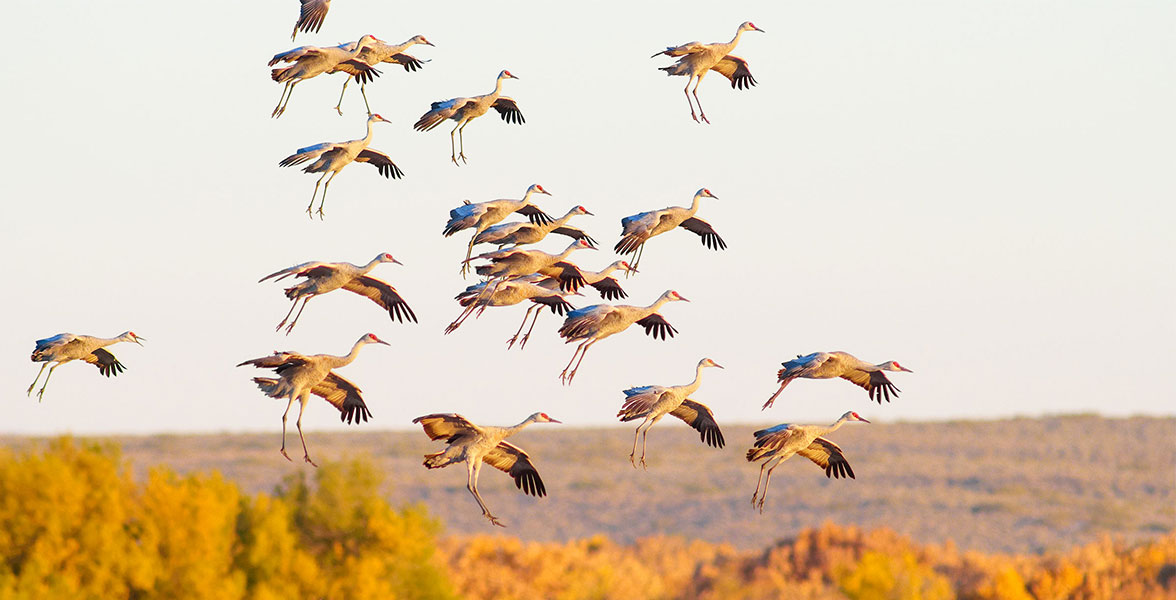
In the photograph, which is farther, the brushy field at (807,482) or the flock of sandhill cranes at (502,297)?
the brushy field at (807,482)

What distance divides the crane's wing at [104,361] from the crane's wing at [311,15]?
14.6ft

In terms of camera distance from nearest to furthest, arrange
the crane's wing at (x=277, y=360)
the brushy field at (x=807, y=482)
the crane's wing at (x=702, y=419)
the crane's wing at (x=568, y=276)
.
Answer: the crane's wing at (x=277, y=360), the crane's wing at (x=702, y=419), the crane's wing at (x=568, y=276), the brushy field at (x=807, y=482)

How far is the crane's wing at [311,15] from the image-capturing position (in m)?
19.2

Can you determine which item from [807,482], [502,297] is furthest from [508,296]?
[807,482]

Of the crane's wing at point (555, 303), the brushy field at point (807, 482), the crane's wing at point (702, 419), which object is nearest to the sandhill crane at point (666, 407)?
the crane's wing at point (702, 419)

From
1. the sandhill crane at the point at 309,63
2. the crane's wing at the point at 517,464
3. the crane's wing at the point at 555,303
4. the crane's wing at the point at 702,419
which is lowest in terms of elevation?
the crane's wing at the point at 517,464

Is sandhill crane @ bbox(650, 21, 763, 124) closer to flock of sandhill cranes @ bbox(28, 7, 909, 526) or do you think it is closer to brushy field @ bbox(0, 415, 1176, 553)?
flock of sandhill cranes @ bbox(28, 7, 909, 526)

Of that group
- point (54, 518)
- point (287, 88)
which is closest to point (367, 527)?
point (54, 518)

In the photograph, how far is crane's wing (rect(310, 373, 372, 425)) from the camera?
1816 cm

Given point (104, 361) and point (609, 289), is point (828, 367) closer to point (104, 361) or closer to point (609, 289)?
point (609, 289)

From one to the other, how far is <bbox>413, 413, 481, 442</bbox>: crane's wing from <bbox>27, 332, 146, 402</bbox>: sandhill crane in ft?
15.4

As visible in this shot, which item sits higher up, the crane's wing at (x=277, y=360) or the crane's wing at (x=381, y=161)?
the crane's wing at (x=381, y=161)

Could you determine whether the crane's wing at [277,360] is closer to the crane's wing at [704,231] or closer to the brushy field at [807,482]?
the crane's wing at [704,231]

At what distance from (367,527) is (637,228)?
27.9m
